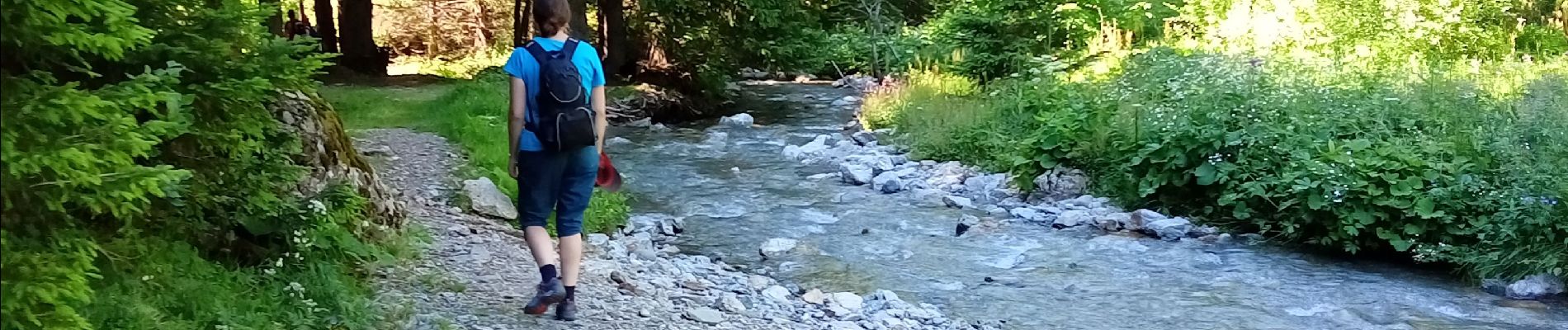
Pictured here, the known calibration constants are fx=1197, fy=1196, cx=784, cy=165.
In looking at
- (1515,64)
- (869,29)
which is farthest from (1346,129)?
(869,29)

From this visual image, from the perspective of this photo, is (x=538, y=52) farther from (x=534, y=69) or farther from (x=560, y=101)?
(x=560, y=101)

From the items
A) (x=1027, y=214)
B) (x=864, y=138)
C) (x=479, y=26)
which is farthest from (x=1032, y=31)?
(x=479, y=26)

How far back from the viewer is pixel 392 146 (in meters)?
8.59

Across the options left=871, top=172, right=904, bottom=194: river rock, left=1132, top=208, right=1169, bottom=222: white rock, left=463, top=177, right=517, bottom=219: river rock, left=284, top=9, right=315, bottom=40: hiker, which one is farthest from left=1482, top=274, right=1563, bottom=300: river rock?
left=284, top=9, right=315, bottom=40: hiker

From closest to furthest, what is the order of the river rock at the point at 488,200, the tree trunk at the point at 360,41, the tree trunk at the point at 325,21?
the river rock at the point at 488,200, the tree trunk at the point at 360,41, the tree trunk at the point at 325,21

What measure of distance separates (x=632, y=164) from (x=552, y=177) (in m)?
6.71

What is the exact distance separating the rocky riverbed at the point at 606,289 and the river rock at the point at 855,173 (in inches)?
105

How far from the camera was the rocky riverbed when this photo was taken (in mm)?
4629

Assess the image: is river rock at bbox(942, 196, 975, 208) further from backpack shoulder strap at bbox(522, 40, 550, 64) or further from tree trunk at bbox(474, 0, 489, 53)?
tree trunk at bbox(474, 0, 489, 53)

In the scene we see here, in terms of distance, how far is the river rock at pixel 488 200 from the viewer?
273 inches

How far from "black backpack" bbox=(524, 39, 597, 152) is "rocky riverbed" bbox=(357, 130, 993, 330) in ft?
2.53

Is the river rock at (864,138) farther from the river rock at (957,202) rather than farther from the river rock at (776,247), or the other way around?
the river rock at (776,247)

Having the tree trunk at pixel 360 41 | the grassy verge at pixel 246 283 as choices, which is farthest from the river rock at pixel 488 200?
the tree trunk at pixel 360 41

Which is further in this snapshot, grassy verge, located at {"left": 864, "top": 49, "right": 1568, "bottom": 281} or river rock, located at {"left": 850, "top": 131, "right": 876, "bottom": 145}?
river rock, located at {"left": 850, "top": 131, "right": 876, "bottom": 145}
